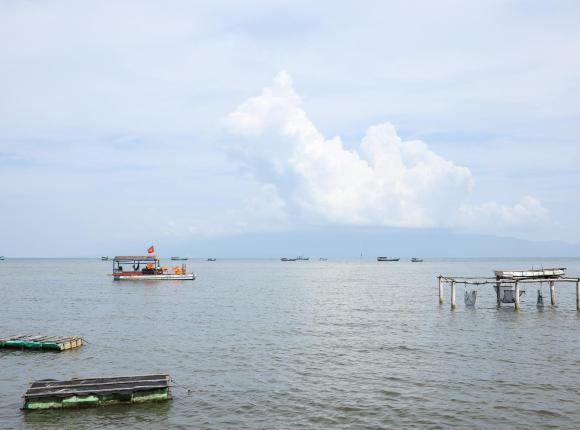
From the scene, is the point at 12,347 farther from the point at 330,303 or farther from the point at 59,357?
the point at 330,303

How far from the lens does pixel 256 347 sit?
32.9 m

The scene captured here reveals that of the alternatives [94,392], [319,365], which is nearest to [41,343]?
[94,392]

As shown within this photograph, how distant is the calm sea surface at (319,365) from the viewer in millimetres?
20047

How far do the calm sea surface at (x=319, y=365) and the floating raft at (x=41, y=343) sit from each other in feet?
2.85

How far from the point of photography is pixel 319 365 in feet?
91.8

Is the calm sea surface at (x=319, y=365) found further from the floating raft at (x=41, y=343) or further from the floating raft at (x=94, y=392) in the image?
the floating raft at (x=41, y=343)

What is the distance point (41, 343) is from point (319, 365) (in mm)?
16466

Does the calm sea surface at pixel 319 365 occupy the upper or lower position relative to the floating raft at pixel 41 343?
lower

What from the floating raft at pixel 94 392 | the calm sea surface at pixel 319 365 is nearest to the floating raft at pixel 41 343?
the calm sea surface at pixel 319 365

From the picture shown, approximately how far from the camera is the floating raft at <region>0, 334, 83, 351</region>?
3144cm

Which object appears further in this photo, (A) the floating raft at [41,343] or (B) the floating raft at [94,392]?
(A) the floating raft at [41,343]

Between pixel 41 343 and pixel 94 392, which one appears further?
pixel 41 343

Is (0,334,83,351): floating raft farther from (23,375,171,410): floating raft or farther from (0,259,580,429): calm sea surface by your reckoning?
(23,375,171,410): floating raft

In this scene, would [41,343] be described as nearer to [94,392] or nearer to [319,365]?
[94,392]
